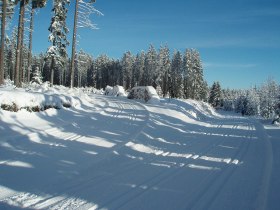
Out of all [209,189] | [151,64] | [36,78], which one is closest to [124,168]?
[209,189]

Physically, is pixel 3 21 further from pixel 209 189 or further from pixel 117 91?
pixel 117 91

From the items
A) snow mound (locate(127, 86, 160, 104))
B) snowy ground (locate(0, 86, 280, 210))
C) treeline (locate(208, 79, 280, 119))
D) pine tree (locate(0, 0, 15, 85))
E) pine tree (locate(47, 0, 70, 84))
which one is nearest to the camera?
snowy ground (locate(0, 86, 280, 210))

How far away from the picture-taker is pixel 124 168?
9164 millimetres

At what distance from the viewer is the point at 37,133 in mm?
12148

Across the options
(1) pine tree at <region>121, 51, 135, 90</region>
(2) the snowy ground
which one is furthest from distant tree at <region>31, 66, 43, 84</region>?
(1) pine tree at <region>121, 51, 135, 90</region>

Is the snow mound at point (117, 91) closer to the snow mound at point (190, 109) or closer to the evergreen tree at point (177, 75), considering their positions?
the snow mound at point (190, 109)

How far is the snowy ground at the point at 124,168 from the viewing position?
6.80m

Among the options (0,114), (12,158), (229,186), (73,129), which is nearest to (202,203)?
(229,186)

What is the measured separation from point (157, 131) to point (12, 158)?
8875 millimetres

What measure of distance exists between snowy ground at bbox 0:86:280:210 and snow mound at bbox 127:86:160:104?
1717 centimetres

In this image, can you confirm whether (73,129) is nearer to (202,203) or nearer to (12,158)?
(12,158)

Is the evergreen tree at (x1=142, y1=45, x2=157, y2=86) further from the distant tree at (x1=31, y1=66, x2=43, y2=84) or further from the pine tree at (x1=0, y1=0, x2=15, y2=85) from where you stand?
the pine tree at (x1=0, y1=0, x2=15, y2=85)

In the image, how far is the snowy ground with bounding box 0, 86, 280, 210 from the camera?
680 cm

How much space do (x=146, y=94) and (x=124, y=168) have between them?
25.8m
